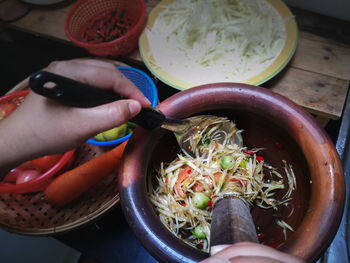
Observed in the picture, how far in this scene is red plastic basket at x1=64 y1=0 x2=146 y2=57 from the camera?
1490mm

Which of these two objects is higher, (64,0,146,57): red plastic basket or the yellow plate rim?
(64,0,146,57): red plastic basket

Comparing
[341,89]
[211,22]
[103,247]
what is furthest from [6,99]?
[341,89]

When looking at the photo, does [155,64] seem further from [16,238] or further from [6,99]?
[16,238]

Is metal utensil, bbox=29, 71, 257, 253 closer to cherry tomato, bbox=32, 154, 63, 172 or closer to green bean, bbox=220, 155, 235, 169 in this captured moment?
green bean, bbox=220, 155, 235, 169

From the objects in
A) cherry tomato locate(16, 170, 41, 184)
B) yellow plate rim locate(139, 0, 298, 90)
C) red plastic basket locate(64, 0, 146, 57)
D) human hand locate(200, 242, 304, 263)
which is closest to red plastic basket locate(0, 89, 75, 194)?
cherry tomato locate(16, 170, 41, 184)

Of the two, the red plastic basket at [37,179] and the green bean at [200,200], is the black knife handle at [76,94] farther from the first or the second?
the red plastic basket at [37,179]

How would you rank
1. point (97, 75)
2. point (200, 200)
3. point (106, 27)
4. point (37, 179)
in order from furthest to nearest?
1. point (106, 27)
2. point (37, 179)
3. point (200, 200)
4. point (97, 75)

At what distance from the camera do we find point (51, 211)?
1217 mm

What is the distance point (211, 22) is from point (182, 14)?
7.4 inches

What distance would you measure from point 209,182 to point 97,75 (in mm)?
563

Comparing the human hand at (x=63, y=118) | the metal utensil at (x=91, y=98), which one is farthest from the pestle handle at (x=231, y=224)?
the human hand at (x=63, y=118)

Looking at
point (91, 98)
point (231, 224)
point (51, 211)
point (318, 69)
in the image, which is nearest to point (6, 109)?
point (51, 211)

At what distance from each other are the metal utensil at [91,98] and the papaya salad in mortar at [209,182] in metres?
0.07

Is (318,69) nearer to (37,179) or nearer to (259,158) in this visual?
(259,158)
